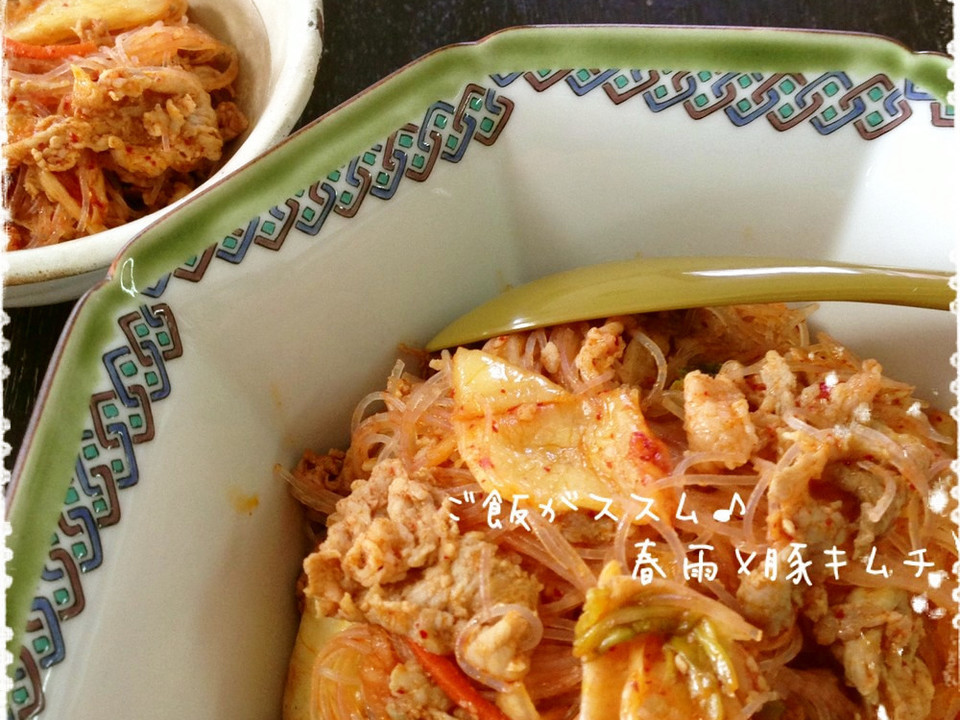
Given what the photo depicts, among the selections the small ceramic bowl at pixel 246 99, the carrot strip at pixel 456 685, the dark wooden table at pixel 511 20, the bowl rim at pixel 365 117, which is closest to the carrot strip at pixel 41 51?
the small ceramic bowl at pixel 246 99

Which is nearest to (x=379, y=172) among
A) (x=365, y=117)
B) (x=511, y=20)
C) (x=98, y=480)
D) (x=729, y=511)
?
(x=365, y=117)

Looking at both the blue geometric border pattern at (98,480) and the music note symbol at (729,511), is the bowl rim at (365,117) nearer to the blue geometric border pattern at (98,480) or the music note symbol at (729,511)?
the blue geometric border pattern at (98,480)

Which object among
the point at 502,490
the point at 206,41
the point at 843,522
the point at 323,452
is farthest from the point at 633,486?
the point at 206,41

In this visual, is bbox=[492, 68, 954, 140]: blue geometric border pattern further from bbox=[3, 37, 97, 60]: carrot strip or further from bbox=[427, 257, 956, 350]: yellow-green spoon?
bbox=[3, 37, 97, 60]: carrot strip

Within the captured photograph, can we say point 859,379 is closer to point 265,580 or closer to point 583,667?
point 583,667

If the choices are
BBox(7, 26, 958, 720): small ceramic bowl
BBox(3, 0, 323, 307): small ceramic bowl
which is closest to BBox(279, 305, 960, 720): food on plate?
BBox(7, 26, 958, 720): small ceramic bowl

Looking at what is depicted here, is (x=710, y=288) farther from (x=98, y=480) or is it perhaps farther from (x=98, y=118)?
(x=98, y=118)

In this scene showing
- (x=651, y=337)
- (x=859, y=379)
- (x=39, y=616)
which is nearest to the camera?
(x=39, y=616)
